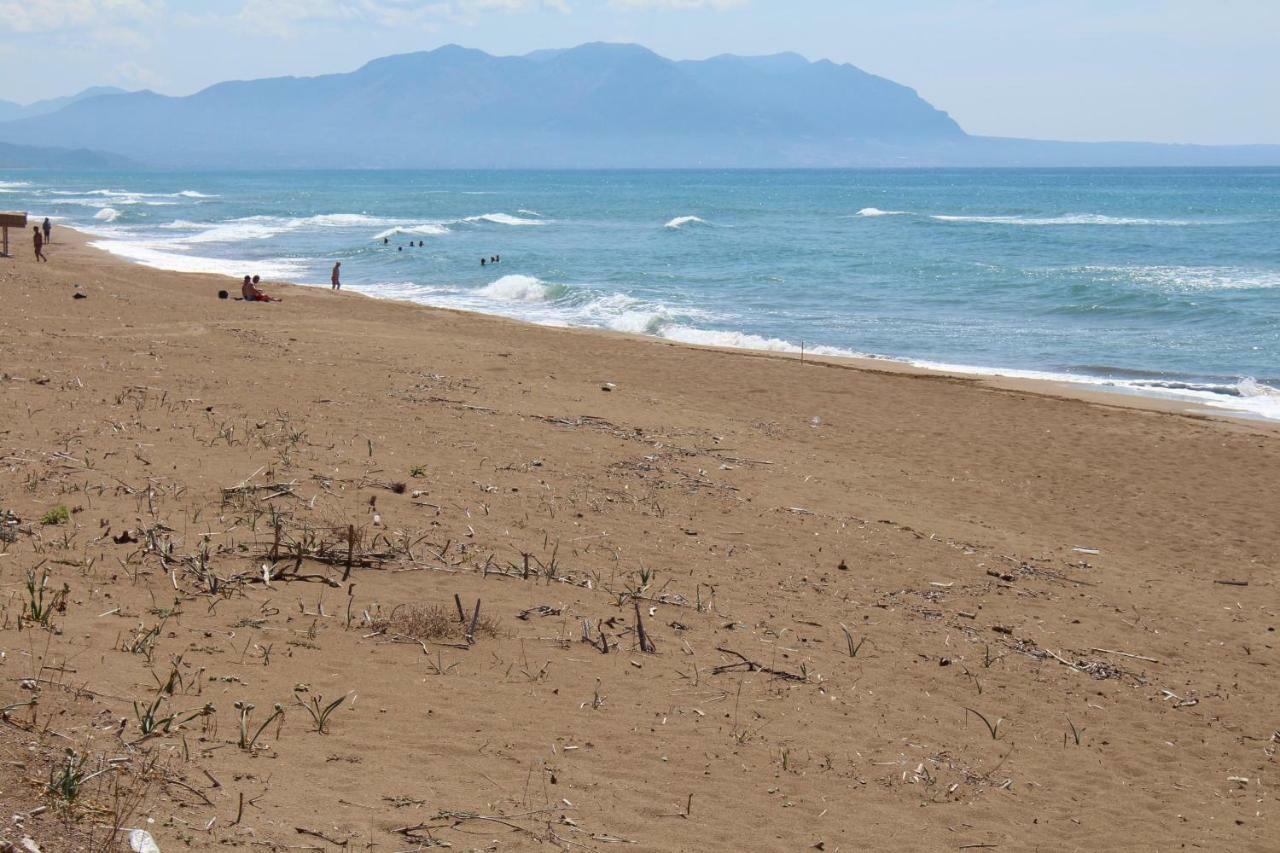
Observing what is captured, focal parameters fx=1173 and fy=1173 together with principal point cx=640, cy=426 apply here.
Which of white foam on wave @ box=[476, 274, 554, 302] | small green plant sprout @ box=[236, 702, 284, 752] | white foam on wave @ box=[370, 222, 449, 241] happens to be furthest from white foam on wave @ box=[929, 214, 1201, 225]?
small green plant sprout @ box=[236, 702, 284, 752]

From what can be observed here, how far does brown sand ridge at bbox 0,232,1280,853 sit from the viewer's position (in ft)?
14.4

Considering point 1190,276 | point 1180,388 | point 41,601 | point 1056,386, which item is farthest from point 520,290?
point 41,601

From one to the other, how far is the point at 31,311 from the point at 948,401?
465 inches

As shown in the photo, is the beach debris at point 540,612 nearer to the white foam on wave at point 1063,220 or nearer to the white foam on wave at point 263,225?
the white foam on wave at point 263,225

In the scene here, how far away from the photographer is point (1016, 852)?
181 inches

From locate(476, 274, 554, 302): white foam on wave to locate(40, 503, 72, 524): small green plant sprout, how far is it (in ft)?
76.6

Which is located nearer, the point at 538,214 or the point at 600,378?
the point at 600,378

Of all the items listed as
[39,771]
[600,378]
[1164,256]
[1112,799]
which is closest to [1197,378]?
[600,378]

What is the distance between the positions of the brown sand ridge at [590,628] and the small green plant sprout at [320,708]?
0.21 ft

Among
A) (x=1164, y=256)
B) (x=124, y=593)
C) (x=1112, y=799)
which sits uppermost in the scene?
(x=1164, y=256)

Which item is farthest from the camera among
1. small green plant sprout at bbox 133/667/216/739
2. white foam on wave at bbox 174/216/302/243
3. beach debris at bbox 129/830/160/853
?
white foam on wave at bbox 174/216/302/243

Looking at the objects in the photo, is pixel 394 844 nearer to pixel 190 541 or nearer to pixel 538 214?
pixel 190 541

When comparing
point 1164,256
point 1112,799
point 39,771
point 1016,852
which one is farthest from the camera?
point 1164,256

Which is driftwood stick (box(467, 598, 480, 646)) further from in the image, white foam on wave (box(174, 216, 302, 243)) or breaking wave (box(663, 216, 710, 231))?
breaking wave (box(663, 216, 710, 231))
